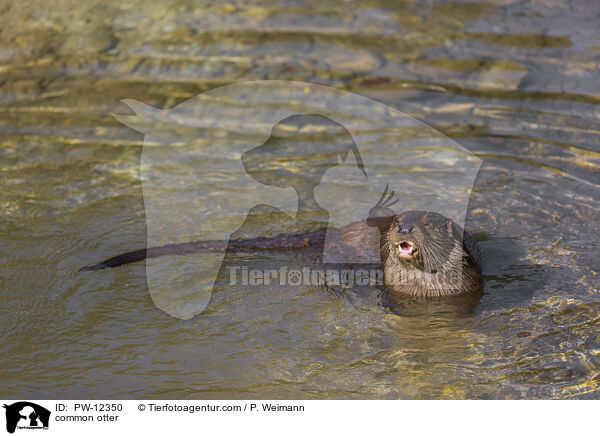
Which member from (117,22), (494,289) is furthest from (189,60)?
(494,289)

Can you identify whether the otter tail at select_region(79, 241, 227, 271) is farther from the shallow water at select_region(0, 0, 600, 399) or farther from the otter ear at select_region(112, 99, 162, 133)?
the otter ear at select_region(112, 99, 162, 133)

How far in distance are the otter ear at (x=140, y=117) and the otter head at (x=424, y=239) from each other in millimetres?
3216

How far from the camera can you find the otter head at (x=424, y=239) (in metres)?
4.11

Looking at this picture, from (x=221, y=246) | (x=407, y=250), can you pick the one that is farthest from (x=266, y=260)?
(x=407, y=250)

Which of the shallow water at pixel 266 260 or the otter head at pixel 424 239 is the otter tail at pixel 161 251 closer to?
the shallow water at pixel 266 260

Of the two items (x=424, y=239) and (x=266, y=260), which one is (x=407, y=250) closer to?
(x=424, y=239)

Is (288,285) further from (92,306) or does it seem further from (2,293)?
(2,293)

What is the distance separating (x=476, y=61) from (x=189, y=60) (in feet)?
9.90
